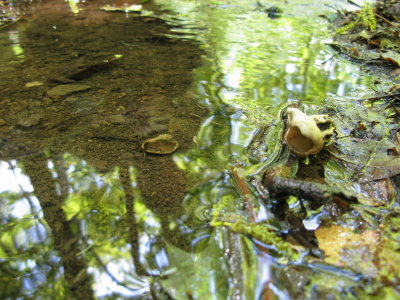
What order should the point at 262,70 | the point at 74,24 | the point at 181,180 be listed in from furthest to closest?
the point at 74,24
the point at 262,70
the point at 181,180

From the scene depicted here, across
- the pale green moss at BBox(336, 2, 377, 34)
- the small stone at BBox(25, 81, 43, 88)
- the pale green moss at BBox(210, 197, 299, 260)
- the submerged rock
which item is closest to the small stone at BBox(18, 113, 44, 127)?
the small stone at BBox(25, 81, 43, 88)

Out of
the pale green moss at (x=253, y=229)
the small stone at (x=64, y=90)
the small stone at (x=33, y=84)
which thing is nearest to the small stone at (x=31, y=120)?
the small stone at (x=64, y=90)

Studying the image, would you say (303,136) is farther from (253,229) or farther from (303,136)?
(253,229)

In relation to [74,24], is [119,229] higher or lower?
lower

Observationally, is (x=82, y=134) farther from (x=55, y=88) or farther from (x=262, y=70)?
(x=262, y=70)

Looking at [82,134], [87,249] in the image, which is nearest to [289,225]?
[87,249]

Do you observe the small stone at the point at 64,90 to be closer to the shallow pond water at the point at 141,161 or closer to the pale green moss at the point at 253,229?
the shallow pond water at the point at 141,161
